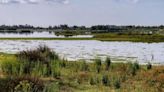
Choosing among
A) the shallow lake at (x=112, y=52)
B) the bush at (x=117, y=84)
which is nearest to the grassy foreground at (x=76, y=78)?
the bush at (x=117, y=84)

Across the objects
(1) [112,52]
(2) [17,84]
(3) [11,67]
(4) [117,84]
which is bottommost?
(1) [112,52]

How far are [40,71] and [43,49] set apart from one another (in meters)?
9.15

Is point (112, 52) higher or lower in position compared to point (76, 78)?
lower

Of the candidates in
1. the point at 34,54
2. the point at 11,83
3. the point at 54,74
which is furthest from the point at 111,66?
the point at 11,83

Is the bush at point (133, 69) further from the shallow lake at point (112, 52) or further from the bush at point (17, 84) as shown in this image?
the bush at point (17, 84)

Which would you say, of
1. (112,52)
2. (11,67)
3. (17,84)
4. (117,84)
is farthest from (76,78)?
(112,52)

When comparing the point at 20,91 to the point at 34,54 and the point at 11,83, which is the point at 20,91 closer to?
the point at 11,83

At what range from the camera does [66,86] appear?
16969 mm

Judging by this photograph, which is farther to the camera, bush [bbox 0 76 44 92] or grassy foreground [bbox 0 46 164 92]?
grassy foreground [bbox 0 46 164 92]

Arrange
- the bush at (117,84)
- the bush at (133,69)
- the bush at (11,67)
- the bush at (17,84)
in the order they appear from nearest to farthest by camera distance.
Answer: the bush at (17,84)
the bush at (117,84)
the bush at (11,67)
the bush at (133,69)

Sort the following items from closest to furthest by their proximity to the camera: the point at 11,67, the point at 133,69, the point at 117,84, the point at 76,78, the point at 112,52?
the point at 117,84 < the point at 76,78 < the point at 11,67 < the point at 133,69 < the point at 112,52

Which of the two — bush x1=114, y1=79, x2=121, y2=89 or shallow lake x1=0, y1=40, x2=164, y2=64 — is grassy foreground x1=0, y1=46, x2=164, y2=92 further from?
shallow lake x1=0, y1=40, x2=164, y2=64

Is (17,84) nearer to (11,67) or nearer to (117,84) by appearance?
(117,84)

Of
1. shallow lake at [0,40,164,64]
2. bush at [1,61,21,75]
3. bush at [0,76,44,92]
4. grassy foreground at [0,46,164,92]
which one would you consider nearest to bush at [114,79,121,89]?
grassy foreground at [0,46,164,92]
